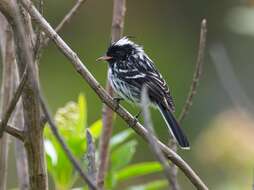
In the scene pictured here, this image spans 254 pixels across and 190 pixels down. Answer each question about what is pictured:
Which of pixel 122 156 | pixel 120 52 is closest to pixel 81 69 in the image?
pixel 122 156

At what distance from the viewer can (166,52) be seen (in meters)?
10.9

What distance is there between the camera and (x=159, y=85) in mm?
4539

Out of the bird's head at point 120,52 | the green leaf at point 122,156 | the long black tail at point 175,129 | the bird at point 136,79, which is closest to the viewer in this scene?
the long black tail at point 175,129

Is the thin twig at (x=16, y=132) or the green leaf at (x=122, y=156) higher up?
the thin twig at (x=16, y=132)

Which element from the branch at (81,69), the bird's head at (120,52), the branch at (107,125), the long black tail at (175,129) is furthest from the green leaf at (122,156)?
the branch at (81,69)

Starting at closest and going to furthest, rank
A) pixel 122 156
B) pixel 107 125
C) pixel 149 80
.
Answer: pixel 107 125 → pixel 122 156 → pixel 149 80

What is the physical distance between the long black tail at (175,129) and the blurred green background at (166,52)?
394cm

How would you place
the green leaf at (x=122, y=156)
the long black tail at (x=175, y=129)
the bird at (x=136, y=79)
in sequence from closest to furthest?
the long black tail at (x=175, y=129) → the green leaf at (x=122, y=156) → the bird at (x=136, y=79)

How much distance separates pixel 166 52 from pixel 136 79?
627 cm

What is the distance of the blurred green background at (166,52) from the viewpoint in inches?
378

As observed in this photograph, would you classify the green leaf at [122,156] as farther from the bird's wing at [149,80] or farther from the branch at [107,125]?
the branch at [107,125]

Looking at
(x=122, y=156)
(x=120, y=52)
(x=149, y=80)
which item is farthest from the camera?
(x=120, y=52)

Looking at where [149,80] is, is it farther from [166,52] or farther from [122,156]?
[166,52]

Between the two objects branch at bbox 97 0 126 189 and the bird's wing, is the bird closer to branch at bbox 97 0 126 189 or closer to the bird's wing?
the bird's wing
